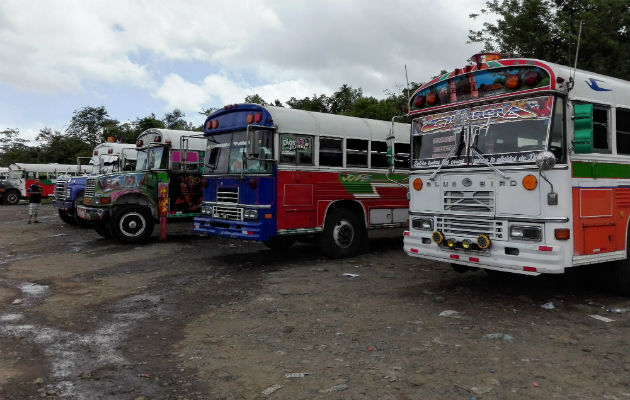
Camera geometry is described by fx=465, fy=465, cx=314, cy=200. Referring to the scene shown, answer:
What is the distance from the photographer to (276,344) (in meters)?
4.75

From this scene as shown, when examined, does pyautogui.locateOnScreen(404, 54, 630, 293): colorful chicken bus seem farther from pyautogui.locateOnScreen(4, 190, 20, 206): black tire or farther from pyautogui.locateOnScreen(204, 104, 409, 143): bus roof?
pyautogui.locateOnScreen(4, 190, 20, 206): black tire

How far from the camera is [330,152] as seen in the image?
9.53m

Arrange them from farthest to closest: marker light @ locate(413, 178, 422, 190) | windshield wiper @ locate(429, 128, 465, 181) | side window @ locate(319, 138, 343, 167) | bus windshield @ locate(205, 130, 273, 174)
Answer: side window @ locate(319, 138, 343, 167)
bus windshield @ locate(205, 130, 273, 174)
marker light @ locate(413, 178, 422, 190)
windshield wiper @ locate(429, 128, 465, 181)

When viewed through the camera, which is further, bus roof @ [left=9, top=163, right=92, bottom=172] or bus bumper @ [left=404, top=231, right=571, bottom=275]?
bus roof @ [left=9, top=163, right=92, bottom=172]

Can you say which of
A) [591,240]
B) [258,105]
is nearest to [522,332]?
[591,240]

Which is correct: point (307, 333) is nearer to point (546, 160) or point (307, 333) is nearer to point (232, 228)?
point (546, 160)

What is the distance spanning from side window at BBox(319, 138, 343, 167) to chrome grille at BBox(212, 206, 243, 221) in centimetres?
190

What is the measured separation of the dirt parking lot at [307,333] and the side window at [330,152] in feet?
6.90

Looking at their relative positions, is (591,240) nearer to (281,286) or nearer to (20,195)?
(281,286)

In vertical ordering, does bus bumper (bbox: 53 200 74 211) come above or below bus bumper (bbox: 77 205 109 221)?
above

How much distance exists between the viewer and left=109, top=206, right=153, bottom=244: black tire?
38.2ft

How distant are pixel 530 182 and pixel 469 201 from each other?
84 cm

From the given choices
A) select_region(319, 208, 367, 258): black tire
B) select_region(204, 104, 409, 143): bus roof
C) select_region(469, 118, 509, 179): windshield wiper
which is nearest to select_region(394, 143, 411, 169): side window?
select_region(204, 104, 409, 143): bus roof

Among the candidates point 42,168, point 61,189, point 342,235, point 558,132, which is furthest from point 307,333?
point 42,168
